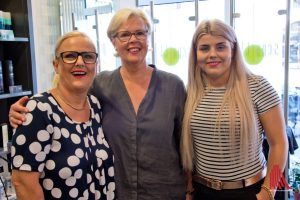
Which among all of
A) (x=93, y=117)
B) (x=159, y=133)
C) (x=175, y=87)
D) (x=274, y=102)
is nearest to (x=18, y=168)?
(x=93, y=117)

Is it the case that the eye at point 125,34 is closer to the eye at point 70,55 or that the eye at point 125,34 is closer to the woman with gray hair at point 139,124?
the woman with gray hair at point 139,124

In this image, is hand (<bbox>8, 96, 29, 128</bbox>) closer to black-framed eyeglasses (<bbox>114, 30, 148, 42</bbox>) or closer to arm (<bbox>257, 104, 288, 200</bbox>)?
black-framed eyeglasses (<bbox>114, 30, 148, 42</bbox>)

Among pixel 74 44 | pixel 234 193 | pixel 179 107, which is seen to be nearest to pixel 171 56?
pixel 179 107

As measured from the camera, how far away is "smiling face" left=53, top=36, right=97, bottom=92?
4.49ft

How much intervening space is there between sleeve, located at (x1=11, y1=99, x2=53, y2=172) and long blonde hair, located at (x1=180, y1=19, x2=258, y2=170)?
2.32 feet

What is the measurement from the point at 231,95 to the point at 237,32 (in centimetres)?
174

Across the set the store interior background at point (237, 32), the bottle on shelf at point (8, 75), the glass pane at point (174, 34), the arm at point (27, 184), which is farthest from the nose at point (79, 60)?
the glass pane at point (174, 34)

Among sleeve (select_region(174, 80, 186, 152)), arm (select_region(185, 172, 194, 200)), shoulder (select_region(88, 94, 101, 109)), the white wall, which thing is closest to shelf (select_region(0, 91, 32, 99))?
the white wall

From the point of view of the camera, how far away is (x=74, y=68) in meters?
1.37

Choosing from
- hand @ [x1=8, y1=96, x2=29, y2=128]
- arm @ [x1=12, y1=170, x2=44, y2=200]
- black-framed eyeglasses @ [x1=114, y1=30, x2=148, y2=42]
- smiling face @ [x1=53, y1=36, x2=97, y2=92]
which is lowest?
arm @ [x1=12, y1=170, x2=44, y2=200]

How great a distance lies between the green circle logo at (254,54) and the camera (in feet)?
10.3

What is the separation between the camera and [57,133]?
4.25ft

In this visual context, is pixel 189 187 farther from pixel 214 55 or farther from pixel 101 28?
pixel 101 28

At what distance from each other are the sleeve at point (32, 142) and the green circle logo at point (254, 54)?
7.68 ft
